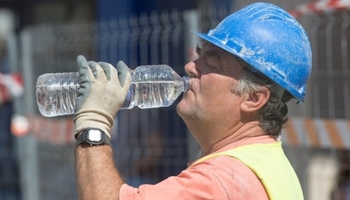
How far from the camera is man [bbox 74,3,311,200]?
224 cm

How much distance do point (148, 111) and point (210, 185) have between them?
3.73 m

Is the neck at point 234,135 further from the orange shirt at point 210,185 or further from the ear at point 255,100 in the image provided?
the orange shirt at point 210,185

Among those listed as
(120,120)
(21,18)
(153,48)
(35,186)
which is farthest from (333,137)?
(21,18)

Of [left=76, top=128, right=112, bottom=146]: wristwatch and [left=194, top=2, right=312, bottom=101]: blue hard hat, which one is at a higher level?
[left=194, top=2, right=312, bottom=101]: blue hard hat

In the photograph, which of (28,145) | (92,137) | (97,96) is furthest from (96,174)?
(28,145)

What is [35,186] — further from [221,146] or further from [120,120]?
[221,146]

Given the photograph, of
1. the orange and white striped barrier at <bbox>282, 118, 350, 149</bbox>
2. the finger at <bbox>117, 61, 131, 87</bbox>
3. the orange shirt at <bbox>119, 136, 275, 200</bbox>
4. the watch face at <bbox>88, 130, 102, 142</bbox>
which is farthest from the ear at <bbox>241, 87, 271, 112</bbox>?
the orange and white striped barrier at <bbox>282, 118, 350, 149</bbox>

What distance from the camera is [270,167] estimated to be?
236 centimetres

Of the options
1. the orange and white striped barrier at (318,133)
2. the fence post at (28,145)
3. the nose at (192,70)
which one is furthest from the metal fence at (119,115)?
the nose at (192,70)

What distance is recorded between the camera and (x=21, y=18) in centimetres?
1163

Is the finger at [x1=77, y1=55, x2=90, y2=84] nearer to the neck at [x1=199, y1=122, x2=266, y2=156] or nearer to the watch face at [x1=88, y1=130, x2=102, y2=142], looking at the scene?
the watch face at [x1=88, y1=130, x2=102, y2=142]

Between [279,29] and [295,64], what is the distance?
13 cm

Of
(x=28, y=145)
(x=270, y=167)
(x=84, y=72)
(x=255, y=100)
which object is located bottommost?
(x=28, y=145)

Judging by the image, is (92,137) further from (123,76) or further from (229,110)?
(229,110)
